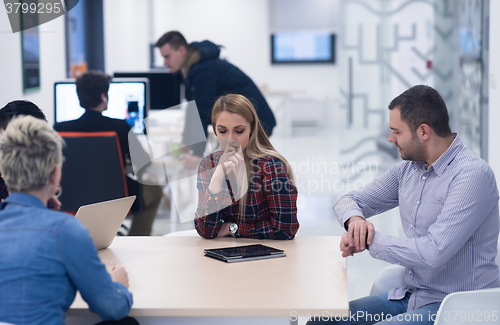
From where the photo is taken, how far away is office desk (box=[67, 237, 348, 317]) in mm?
1457

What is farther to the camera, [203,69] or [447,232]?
[203,69]

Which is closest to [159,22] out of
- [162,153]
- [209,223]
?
[162,153]

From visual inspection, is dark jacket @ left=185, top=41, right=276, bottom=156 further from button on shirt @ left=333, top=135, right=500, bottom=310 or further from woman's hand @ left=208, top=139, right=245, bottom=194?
button on shirt @ left=333, top=135, right=500, bottom=310

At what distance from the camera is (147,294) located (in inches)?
61.3

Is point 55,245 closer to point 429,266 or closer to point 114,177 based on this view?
point 429,266

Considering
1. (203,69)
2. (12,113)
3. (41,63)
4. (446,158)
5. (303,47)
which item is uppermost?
(303,47)

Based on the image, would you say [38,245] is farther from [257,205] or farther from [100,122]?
[100,122]

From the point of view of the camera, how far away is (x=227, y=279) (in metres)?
1.66

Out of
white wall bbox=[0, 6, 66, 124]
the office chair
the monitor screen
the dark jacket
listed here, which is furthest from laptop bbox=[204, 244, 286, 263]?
the monitor screen

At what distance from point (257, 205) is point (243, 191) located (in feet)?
0.24

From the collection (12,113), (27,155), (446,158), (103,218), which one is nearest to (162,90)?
(12,113)

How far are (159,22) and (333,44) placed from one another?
3.27 m

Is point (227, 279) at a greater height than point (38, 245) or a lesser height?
lesser

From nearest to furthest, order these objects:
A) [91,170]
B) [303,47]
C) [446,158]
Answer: [446,158] → [91,170] → [303,47]
